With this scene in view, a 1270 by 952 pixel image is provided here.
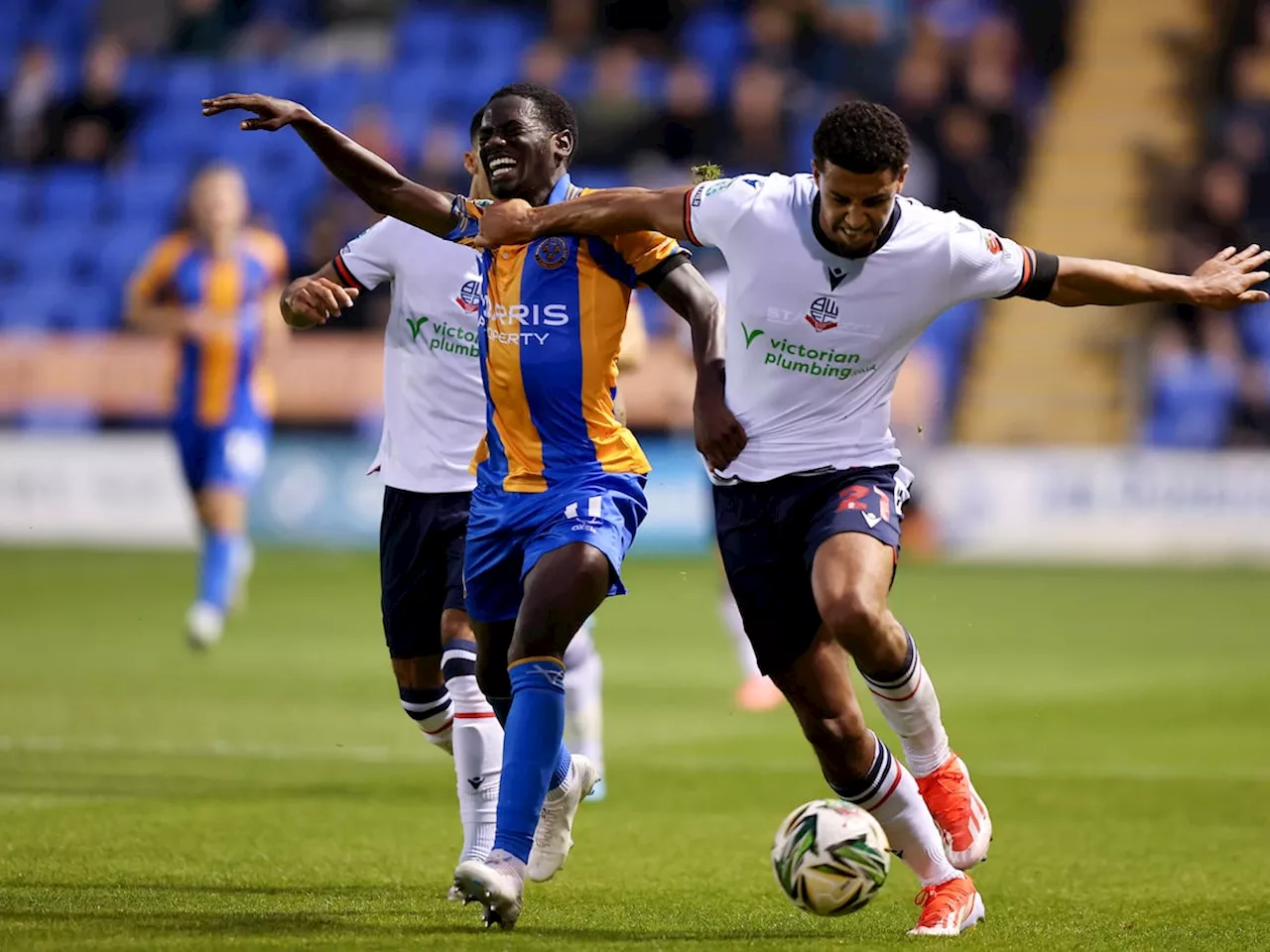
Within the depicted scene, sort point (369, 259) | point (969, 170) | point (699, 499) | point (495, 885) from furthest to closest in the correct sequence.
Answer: point (969, 170)
point (699, 499)
point (369, 259)
point (495, 885)

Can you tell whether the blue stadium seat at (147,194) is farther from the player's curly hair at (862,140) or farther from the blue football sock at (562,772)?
the player's curly hair at (862,140)

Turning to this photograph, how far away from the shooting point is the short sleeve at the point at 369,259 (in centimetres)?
671

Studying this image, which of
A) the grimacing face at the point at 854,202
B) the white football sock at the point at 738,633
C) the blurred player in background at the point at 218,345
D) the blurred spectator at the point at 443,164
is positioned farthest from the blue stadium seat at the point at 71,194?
the grimacing face at the point at 854,202

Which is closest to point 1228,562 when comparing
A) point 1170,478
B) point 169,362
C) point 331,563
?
point 1170,478

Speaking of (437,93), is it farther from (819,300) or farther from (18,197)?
(819,300)

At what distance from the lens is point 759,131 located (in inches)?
832

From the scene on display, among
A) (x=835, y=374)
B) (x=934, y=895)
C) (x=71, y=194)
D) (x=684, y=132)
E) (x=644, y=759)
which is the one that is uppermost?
(x=835, y=374)

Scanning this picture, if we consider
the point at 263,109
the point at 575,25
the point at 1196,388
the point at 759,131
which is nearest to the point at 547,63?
the point at 575,25

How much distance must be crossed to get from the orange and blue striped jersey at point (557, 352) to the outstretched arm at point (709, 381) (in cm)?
16

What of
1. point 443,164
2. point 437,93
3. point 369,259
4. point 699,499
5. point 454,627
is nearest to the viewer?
point 454,627

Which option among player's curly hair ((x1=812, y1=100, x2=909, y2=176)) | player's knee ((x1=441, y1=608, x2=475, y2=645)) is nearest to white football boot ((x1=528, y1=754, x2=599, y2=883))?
player's knee ((x1=441, y1=608, x2=475, y2=645))

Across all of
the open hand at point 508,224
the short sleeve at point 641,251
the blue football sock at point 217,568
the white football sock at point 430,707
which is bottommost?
the blue football sock at point 217,568

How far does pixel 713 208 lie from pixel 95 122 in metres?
20.7

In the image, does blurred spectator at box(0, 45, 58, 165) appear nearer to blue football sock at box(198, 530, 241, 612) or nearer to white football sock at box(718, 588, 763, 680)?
blue football sock at box(198, 530, 241, 612)
